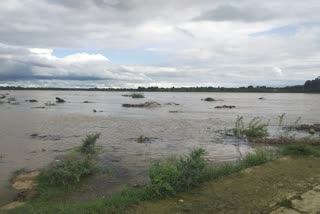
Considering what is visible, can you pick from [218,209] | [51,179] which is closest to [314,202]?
[218,209]

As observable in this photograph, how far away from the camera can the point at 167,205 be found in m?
6.32

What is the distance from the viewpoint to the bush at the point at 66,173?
34.0 feet

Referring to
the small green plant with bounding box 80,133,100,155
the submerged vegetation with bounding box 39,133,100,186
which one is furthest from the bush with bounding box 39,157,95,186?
the small green plant with bounding box 80,133,100,155

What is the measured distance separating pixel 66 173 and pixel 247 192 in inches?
221

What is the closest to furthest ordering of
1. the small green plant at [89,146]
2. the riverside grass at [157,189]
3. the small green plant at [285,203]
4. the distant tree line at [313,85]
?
1. the small green plant at [285,203]
2. the riverside grass at [157,189]
3. the small green plant at [89,146]
4. the distant tree line at [313,85]

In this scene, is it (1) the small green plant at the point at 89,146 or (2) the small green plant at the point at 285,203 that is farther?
(1) the small green plant at the point at 89,146

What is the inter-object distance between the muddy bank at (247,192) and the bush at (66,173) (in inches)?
182

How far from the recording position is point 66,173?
34.1 feet

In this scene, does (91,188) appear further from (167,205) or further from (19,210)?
(167,205)

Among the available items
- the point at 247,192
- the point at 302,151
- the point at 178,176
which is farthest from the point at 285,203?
the point at 302,151

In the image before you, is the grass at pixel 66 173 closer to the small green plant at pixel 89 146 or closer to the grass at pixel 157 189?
the small green plant at pixel 89 146

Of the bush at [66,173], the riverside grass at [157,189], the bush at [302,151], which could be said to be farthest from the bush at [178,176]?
the bush at [302,151]

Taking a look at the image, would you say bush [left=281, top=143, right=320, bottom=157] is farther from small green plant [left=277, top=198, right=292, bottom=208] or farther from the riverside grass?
small green plant [left=277, top=198, right=292, bottom=208]

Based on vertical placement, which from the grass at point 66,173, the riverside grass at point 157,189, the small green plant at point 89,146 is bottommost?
the grass at point 66,173
